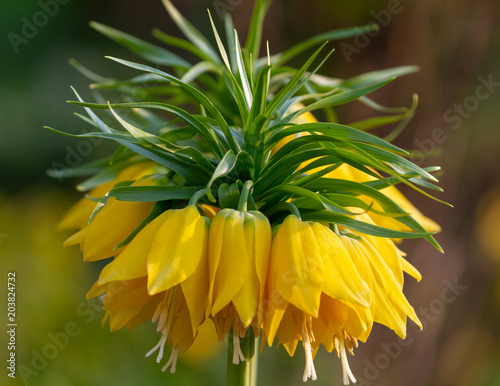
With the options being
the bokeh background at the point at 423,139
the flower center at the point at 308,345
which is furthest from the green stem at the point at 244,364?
the bokeh background at the point at 423,139

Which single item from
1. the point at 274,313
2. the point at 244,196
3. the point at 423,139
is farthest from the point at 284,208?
the point at 423,139

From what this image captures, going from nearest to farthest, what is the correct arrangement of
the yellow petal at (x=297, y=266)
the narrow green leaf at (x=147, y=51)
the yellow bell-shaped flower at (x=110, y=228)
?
the yellow petal at (x=297, y=266)
the yellow bell-shaped flower at (x=110, y=228)
the narrow green leaf at (x=147, y=51)

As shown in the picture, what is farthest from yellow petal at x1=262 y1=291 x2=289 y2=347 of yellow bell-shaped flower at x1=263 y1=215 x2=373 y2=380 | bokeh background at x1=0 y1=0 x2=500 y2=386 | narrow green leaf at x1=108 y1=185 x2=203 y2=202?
bokeh background at x1=0 y1=0 x2=500 y2=386

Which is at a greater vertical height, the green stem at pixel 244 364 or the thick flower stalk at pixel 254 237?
the thick flower stalk at pixel 254 237

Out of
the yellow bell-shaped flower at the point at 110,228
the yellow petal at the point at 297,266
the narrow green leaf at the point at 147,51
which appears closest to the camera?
the yellow petal at the point at 297,266

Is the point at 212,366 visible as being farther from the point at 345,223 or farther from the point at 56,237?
the point at 345,223

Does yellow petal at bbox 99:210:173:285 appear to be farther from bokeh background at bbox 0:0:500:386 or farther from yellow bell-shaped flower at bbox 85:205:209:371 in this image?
bokeh background at bbox 0:0:500:386

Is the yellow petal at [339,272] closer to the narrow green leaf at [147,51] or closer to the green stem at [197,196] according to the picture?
the green stem at [197,196]

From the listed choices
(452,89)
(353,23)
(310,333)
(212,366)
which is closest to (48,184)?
(212,366)

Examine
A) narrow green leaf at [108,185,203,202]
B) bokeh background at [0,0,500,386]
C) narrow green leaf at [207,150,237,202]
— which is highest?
narrow green leaf at [207,150,237,202]
